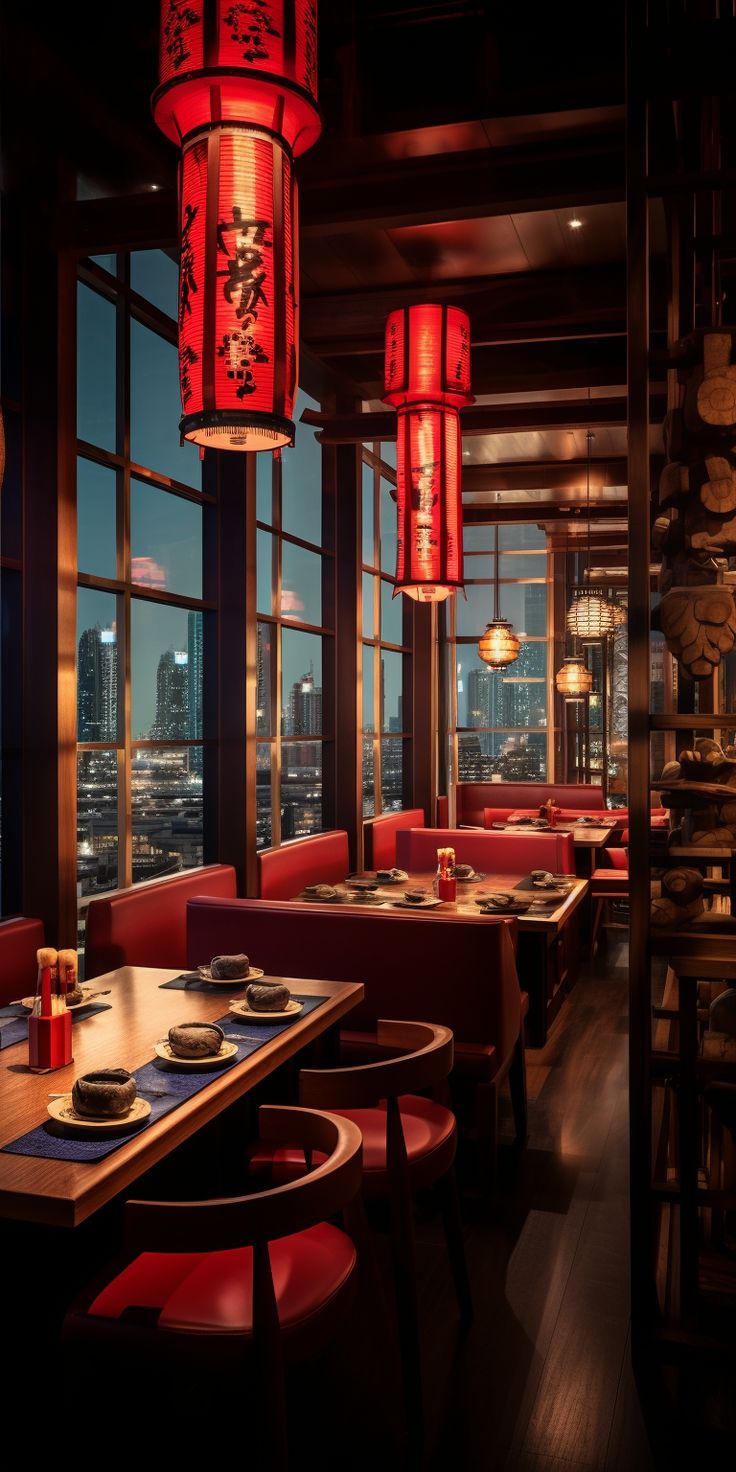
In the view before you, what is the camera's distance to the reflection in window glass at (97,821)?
13.1 feet

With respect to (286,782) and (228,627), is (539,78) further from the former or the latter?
(286,782)

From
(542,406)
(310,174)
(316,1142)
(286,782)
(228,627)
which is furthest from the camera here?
(542,406)

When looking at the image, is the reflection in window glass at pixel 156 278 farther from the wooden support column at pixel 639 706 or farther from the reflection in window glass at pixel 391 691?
the reflection in window glass at pixel 391 691

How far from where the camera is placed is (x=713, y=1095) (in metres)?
2.17

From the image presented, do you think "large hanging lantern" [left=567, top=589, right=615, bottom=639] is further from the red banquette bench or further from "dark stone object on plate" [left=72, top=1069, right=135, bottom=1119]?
"dark stone object on plate" [left=72, top=1069, right=135, bottom=1119]

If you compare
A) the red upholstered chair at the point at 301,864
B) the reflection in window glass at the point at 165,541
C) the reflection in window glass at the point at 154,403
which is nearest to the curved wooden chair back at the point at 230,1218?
the reflection in window glass at the point at 165,541

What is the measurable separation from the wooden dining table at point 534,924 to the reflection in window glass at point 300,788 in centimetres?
104

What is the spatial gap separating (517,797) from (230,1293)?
28.4 feet

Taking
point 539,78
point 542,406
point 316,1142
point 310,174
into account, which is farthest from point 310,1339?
point 542,406

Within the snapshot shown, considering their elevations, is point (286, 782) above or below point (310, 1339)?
above

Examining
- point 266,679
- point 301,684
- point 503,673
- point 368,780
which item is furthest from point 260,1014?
point 503,673

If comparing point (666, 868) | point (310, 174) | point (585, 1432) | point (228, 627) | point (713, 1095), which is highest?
point (310, 174)

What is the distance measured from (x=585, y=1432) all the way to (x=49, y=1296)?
3.92 feet

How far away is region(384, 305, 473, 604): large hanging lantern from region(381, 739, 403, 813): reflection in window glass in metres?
3.71
